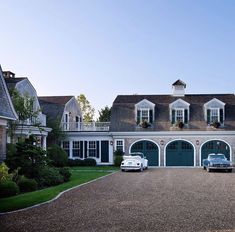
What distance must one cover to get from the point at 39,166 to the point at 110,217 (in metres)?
9.75

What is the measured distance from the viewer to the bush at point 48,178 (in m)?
19.8

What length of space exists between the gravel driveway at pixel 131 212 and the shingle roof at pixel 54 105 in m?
24.6

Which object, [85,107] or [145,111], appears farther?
[85,107]

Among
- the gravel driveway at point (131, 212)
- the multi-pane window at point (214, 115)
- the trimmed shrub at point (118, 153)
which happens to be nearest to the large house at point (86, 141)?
the trimmed shrub at point (118, 153)

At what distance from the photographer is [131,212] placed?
11773 millimetres

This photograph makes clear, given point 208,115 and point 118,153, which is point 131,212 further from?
point 208,115

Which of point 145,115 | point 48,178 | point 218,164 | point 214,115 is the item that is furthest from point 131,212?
point 214,115

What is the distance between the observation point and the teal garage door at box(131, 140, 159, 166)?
38.0 metres

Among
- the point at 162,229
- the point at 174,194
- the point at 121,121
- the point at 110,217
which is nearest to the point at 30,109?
the point at 121,121

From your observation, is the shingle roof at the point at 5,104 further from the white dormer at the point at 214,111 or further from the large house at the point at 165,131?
the white dormer at the point at 214,111

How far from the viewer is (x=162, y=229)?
31.2ft

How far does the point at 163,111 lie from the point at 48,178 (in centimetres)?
2171

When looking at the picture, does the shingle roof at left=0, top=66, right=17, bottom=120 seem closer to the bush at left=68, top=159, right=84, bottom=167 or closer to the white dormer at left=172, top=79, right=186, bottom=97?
the bush at left=68, top=159, right=84, bottom=167

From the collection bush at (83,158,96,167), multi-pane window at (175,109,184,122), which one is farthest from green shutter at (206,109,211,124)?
bush at (83,158,96,167)
